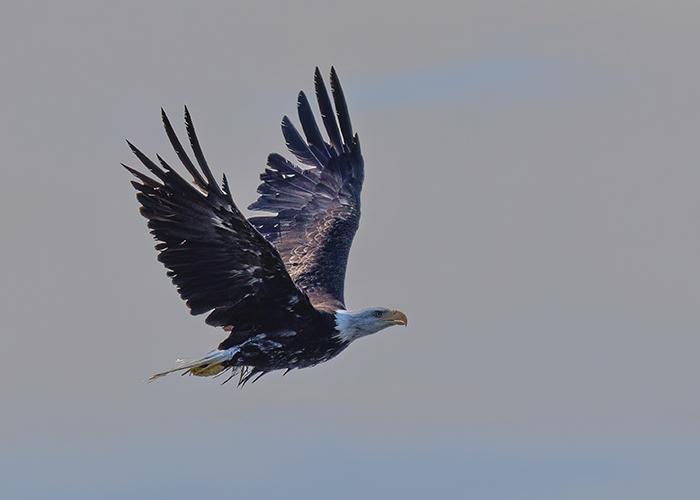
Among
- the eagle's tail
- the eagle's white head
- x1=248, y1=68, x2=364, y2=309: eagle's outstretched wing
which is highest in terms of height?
x1=248, y1=68, x2=364, y2=309: eagle's outstretched wing

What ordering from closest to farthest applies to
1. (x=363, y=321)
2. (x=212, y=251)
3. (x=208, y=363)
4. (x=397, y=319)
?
(x=212, y=251) < (x=208, y=363) < (x=363, y=321) < (x=397, y=319)

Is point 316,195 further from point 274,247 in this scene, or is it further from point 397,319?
point 274,247

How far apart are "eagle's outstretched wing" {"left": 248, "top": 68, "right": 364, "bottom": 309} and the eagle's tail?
2.43 m

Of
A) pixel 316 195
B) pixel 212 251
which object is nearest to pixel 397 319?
pixel 212 251

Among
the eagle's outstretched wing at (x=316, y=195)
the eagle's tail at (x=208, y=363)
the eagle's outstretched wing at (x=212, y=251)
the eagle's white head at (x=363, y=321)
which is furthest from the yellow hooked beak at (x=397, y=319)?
the eagle's tail at (x=208, y=363)

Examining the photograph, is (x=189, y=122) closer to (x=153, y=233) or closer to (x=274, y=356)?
(x=153, y=233)

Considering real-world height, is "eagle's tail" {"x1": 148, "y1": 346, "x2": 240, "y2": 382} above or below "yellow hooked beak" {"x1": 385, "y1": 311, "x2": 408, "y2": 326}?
below

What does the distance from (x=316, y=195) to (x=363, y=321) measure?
366cm

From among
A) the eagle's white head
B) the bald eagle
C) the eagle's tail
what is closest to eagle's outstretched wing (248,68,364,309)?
the bald eagle

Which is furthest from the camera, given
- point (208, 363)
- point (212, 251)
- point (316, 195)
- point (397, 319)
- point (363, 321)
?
point (316, 195)

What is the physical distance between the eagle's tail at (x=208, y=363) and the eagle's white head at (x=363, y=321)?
139cm

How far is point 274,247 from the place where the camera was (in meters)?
12.9

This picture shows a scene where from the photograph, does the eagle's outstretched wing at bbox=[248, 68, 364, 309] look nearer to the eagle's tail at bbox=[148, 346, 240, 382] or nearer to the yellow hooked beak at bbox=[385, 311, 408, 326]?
the yellow hooked beak at bbox=[385, 311, 408, 326]

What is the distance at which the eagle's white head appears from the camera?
14188 millimetres
